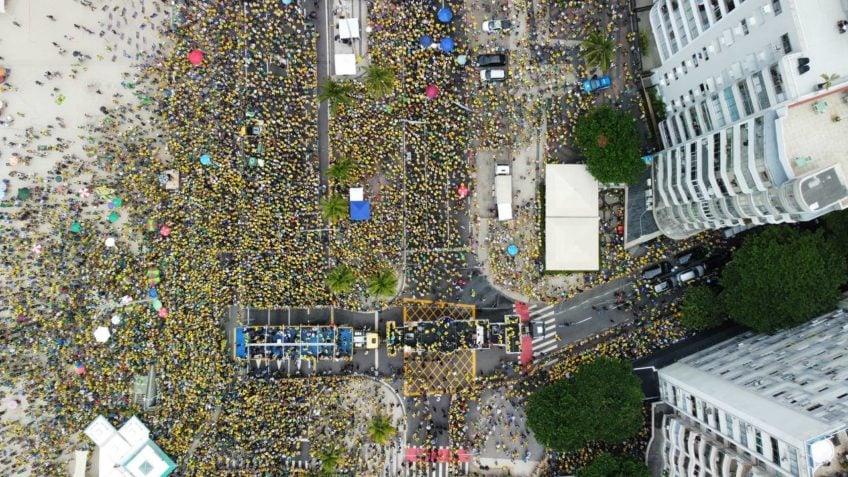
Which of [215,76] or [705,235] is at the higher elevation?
[215,76]

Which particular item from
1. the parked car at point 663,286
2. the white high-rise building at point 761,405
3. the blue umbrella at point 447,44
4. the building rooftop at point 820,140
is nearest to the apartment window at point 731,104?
the building rooftop at point 820,140

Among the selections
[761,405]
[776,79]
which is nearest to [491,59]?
[776,79]

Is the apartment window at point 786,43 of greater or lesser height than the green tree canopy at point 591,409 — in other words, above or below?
above

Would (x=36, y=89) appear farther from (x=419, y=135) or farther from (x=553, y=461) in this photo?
(x=553, y=461)

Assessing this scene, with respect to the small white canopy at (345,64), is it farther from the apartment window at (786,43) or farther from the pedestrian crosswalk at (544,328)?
the apartment window at (786,43)

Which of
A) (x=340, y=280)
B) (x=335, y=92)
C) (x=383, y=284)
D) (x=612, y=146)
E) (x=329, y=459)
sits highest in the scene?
(x=335, y=92)

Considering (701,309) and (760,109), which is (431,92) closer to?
(760,109)

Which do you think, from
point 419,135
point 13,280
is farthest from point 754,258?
point 13,280
